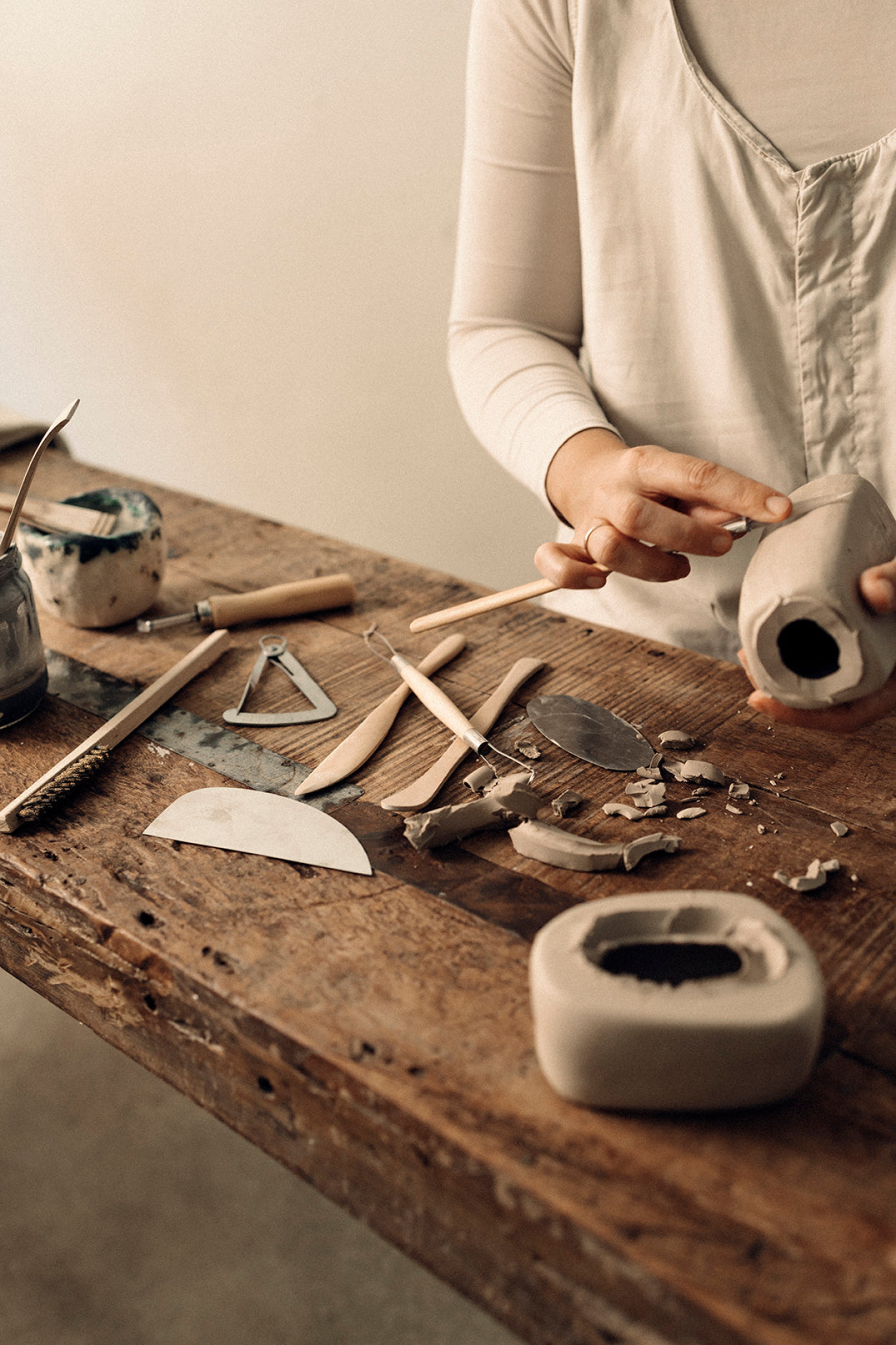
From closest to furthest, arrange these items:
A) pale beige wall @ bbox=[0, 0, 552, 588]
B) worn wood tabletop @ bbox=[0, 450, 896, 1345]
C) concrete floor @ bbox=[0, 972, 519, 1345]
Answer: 1. worn wood tabletop @ bbox=[0, 450, 896, 1345]
2. concrete floor @ bbox=[0, 972, 519, 1345]
3. pale beige wall @ bbox=[0, 0, 552, 588]

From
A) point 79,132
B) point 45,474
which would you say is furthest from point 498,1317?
point 79,132

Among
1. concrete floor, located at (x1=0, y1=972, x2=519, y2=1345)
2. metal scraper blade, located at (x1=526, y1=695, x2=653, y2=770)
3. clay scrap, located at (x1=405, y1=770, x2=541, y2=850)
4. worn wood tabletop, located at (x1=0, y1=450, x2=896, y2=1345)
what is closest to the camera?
worn wood tabletop, located at (x1=0, y1=450, x2=896, y2=1345)

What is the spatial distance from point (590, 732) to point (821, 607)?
272mm

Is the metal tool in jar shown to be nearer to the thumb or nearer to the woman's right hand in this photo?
the woman's right hand

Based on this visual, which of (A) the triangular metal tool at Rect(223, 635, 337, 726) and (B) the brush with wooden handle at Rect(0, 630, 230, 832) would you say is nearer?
(B) the brush with wooden handle at Rect(0, 630, 230, 832)

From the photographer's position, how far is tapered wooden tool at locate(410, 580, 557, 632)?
0.91 metres

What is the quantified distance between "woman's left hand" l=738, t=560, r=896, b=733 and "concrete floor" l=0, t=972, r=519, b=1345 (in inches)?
38.7

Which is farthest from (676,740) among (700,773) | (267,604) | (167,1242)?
(167,1242)

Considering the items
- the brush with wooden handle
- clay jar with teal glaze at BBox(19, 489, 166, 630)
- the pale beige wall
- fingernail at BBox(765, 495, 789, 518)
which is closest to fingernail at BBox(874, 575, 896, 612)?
fingernail at BBox(765, 495, 789, 518)

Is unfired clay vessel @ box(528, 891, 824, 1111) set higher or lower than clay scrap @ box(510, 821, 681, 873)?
higher

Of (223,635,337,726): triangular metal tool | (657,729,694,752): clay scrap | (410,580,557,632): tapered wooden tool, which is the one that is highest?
(410,580,557,632): tapered wooden tool

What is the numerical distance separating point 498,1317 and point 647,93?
3.41 ft

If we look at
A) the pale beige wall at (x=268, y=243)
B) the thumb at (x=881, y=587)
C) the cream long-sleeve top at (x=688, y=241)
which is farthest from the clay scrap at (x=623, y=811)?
the pale beige wall at (x=268, y=243)

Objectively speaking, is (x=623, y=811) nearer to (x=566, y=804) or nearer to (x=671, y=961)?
(x=566, y=804)
